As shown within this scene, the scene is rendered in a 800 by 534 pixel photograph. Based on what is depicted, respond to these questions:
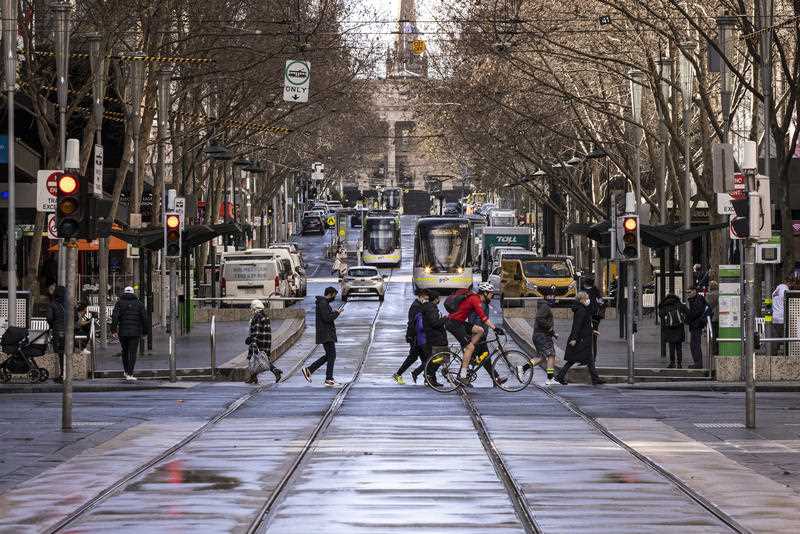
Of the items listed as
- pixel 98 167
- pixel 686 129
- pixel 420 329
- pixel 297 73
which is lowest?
pixel 420 329

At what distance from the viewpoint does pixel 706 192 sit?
130 ft

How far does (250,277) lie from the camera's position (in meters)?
59.9

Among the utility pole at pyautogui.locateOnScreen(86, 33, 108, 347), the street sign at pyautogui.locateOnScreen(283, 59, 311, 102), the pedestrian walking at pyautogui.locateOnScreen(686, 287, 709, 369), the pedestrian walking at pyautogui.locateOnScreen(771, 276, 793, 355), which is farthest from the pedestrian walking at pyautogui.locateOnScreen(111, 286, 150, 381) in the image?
the street sign at pyautogui.locateOnScreen(283, 59, 311, 102)

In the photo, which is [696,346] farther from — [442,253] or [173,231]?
[442,253]

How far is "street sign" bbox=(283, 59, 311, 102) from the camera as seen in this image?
5159cm

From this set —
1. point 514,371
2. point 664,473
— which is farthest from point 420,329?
point 664,473

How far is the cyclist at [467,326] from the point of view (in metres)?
28.3

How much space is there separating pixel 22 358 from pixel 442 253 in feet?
140

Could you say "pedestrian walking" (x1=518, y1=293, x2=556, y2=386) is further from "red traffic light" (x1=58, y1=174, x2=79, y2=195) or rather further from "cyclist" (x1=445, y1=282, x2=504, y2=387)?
"red traffic light" (x1=58, y1=174, x2=79, y2=195)

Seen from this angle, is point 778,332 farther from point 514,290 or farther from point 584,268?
point 584,268

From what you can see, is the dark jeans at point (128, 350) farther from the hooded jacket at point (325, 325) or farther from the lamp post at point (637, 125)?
the lamp post at point (637, 125)

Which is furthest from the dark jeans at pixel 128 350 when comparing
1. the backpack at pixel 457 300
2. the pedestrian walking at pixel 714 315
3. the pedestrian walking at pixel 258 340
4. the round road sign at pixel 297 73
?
the round road sign at pixel 297 73

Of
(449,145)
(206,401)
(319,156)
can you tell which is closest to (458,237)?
(449,145)

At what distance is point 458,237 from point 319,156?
94.0ft
